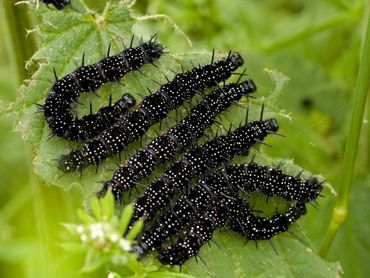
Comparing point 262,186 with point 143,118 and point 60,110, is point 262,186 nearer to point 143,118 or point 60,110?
point 143,118

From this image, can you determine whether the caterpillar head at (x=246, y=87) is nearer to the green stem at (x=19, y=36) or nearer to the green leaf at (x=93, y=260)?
the green stem at (x=19, y=36)

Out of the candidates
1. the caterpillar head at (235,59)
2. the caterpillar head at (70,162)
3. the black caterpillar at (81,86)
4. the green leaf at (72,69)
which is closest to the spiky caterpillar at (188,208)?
the green leaf at (72,69)

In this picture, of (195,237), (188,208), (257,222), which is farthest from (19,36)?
(257,222)

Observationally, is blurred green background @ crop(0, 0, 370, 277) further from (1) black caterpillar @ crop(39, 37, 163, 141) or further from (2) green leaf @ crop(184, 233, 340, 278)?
(2) green leaf @ crop(184, 233, 340, 278)

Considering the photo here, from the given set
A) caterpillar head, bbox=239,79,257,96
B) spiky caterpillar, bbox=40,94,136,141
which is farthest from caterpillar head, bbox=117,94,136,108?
caterpillar head, bbox=239,79,257,96

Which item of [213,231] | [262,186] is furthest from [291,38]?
[213,231]

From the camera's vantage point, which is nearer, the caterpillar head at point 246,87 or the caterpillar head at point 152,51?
the caterpillar head at point 152,51

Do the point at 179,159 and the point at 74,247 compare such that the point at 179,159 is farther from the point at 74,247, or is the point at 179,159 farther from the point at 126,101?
the point at 74,247
